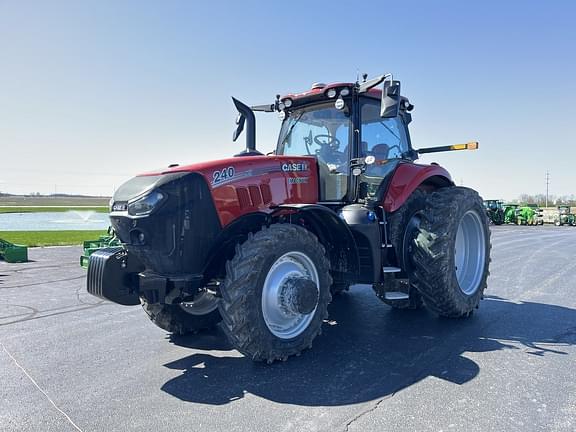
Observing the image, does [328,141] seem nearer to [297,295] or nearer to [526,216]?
[297,295]

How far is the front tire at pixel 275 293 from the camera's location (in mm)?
3605

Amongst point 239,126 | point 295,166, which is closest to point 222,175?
point 295,166

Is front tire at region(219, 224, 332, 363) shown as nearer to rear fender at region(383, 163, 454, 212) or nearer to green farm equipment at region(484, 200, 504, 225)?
rear fender at region(383, 163, 454, 212)

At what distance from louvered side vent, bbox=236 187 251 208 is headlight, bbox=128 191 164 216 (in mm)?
717

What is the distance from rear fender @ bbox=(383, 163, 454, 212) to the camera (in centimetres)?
518

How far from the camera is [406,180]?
5.31 meters

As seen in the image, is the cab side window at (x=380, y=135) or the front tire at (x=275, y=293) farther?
the cab side window at (x=380, y=135)

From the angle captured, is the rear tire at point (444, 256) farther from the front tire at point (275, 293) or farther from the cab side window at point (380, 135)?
the front tire at point (275, 293)

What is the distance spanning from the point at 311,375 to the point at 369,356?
0.72 meters

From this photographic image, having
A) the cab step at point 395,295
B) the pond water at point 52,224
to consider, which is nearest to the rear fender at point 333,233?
the cab step at point 395,295

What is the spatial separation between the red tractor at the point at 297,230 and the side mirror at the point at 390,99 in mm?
11

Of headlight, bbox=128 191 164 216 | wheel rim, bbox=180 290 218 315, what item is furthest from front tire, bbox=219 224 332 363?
wheel rim, bbox=180 290 218 315

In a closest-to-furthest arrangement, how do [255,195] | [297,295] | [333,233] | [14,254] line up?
[297,295]
[255,195]
[333,233]
[14,254]

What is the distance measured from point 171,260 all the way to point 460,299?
11.1ft
